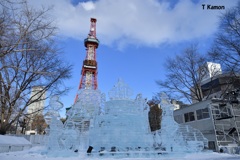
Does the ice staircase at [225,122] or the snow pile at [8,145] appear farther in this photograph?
the ice staircase at [225,122]

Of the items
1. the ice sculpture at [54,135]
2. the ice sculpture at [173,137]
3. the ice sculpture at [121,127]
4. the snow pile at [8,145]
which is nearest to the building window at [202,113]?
the ice sculpture at [173,137]

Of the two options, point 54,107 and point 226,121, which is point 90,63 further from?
point 54,107

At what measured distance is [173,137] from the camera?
6.47 metres

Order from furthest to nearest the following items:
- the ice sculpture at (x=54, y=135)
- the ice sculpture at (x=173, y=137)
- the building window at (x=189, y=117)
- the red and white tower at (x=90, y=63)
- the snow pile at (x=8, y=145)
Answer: the red and white tower at (x=90, y=63)
the building window at (x=189, y=117)
the snow pile at (x=8, y=145)
the ice sculpture at (x=173, y=137)
the ice sculpture at (x=54, y=135)

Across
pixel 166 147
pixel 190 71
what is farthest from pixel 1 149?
pixel 190 71

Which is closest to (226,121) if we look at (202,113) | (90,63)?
(202,113)

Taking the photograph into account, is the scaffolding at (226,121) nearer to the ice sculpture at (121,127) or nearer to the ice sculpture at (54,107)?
the ice sculpture at (121,127)

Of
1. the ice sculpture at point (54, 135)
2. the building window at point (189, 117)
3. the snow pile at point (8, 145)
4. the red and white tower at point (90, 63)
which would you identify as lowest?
the snow pile at point (8, 145)

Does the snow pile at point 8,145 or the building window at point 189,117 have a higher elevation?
the building window at point 189,117

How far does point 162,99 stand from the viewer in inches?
279

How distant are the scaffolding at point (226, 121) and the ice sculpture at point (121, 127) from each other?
7016 mm

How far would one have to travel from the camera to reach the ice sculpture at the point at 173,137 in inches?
251

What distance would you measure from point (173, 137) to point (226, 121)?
25.4 feet

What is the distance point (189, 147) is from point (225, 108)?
24.6 ft
